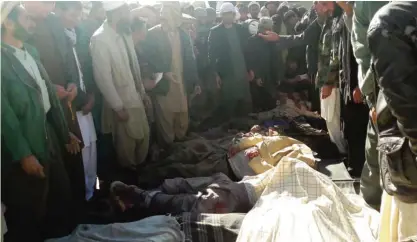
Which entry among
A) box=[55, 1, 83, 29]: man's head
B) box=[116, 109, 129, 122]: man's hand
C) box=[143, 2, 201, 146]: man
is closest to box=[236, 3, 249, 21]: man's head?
box=[143, 2, 201, 146]: man

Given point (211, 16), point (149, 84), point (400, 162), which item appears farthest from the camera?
point (211, 16)

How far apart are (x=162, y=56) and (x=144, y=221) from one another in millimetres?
2772

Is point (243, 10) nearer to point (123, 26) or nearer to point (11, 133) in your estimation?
point (123, 26)

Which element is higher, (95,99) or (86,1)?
(86,1)

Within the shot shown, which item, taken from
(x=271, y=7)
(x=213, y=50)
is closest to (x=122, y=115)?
(x=213, y=50)

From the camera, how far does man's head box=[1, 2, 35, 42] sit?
303 cm

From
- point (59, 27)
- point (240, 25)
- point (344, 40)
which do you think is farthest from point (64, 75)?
point (240, 25)

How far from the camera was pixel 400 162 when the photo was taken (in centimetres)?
239

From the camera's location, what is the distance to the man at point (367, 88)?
3578 mm

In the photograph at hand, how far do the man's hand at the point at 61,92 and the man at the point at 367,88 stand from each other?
7.01 ft

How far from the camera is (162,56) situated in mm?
5719

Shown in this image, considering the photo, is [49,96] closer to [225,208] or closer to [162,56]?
[225,208]

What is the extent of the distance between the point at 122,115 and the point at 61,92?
0.99 meters

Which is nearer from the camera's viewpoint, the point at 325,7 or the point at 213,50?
the point at 325,7
